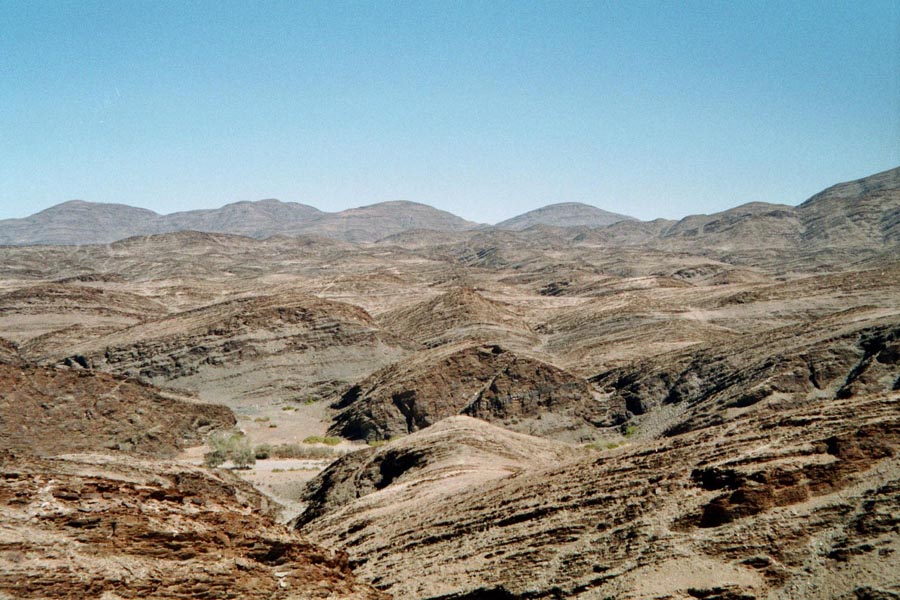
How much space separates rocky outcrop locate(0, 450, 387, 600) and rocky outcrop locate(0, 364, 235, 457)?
1519 centimetres

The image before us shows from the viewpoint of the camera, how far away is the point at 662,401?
30516 mm

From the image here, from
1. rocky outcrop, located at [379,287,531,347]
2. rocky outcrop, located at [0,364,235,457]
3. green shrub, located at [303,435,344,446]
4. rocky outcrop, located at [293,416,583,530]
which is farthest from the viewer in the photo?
rocky outcrop, located at [379,287,531,347]

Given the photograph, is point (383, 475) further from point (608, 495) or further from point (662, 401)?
point (662, 401)

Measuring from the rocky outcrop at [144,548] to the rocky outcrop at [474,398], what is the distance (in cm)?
2050

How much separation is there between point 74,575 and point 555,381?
25276 mm

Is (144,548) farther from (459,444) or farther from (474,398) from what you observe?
(474,398)

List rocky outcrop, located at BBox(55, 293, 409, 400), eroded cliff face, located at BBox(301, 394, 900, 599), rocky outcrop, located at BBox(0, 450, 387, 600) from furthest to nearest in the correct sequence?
rocky outcrop, located at BBox(55, 293, 409, 400) < eroded cliff face, located at BBox(301, 394, 900, 599) < rocky outcrop, located at BBox(0, 450, 387, 600)

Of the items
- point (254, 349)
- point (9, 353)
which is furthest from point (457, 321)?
point (9, 353)

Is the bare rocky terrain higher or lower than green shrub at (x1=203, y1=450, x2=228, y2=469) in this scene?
higher

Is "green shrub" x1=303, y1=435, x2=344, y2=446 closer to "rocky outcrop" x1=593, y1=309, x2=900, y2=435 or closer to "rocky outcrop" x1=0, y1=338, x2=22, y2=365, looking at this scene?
"rocky outcrop" x1=593, y1=309, x2=900, y2=435

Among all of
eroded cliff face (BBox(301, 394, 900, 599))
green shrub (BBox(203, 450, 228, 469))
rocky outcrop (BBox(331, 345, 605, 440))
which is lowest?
green shrub (BBox(203, 450, 228, 469))

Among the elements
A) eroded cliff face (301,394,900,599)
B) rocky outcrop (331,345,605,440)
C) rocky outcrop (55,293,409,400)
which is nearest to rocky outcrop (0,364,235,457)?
rocky outcrop (331,345,605,440)

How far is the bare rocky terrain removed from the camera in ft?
27.2

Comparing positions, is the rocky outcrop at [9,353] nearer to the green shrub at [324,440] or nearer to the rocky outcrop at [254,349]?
the rocky outcrop at [254,349]
